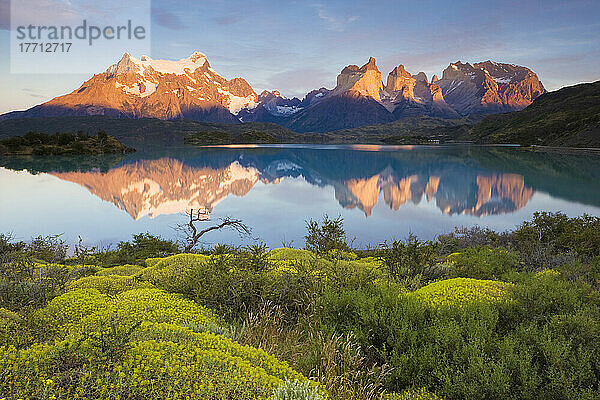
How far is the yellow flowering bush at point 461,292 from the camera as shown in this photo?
6.21 meters

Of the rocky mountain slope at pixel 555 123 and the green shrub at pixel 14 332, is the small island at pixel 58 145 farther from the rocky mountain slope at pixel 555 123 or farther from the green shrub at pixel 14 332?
the rocky mountain slope at pixel 555 123

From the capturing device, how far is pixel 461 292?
6.59m

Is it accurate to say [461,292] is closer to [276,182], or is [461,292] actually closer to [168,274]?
[168,274]

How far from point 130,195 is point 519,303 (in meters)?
31.7

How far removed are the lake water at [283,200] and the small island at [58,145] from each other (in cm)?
3832

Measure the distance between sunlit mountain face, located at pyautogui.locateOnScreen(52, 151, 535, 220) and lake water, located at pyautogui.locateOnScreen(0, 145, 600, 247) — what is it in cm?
10

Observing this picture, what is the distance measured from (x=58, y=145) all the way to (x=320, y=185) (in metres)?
73.6

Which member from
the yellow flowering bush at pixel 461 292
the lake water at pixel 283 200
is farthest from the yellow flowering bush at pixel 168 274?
the lake water at pixel 283 200

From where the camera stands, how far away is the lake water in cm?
2062

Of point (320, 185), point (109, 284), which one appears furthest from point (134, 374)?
point (320, 185)

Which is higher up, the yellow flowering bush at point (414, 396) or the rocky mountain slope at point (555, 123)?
the rocky mountain slope at point (555, 123)

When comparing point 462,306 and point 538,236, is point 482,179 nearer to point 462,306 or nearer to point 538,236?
point 538,236

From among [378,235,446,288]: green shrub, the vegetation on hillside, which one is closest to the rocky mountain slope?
[378,235,446,288]: green shrub

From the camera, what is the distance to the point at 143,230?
67.0 ft
